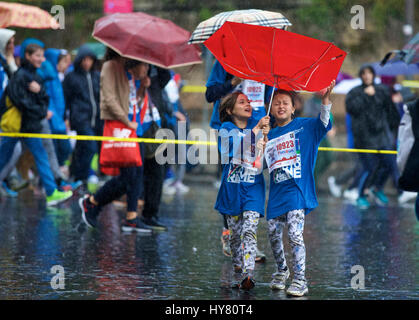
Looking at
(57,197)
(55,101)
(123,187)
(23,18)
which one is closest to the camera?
(123,187)

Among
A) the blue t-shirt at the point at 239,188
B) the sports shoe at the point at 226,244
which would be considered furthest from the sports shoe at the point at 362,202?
the blue t-shirt at the point at 239,188

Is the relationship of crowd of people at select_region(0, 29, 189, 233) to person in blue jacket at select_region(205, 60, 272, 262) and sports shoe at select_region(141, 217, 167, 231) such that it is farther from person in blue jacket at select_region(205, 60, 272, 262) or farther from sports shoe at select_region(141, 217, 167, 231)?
person in blue jacket at select_region(205, 60, 272, 262)

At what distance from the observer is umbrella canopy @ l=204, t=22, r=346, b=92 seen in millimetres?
5652

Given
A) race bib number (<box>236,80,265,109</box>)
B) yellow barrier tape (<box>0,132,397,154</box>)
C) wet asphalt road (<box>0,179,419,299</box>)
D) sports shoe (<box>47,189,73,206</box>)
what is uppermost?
race bib number (<box>236,80,265,109</box>)

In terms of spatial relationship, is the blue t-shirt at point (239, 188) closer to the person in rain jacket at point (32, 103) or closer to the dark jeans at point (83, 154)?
the person in rain jacket at point (32, 103)

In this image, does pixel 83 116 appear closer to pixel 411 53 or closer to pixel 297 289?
pixel 411 53

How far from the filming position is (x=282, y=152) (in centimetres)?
611

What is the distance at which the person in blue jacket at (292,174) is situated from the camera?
5922 mm

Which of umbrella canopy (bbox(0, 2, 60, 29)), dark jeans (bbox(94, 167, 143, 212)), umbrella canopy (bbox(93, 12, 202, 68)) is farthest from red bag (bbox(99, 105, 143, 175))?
umbrella canopy (bbox(0, 2, 60, 29))

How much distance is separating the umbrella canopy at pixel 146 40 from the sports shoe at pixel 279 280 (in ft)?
10.0

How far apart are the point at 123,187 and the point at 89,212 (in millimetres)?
444

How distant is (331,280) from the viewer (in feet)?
21.4

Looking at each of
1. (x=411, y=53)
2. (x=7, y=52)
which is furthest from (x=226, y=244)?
(x=7, y=52)
